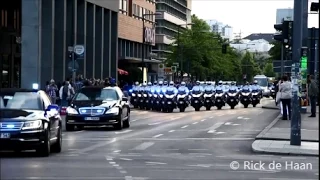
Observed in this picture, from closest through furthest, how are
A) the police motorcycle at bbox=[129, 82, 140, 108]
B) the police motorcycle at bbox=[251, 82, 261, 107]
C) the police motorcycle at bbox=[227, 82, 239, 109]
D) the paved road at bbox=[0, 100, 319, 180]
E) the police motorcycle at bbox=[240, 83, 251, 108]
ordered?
the paved road at bbox=[0, 100, 319, 180] → the police motorcycle at bbox=[129, 82, 140, 108] → the police motorcycle at bbox=[227, 82, 239, 109] → the police motorcycle at bbox=[240, 83, 251, 108] → the police motorcycle at bbox=[251, 82, 261, 107]

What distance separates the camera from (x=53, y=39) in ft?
173

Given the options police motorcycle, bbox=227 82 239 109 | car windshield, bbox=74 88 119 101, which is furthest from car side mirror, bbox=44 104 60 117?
police motorcycle, bbox=227 82 239 109

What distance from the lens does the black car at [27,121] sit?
1650 centimetres

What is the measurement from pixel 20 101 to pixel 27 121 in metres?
1.06

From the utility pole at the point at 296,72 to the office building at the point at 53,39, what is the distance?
24.7m

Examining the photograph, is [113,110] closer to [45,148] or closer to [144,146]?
[144,146]

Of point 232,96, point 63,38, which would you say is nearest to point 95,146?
point 232,96

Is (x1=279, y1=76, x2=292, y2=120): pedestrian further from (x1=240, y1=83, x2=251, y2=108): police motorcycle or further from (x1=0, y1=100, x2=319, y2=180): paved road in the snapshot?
(x1=240, y1=83, x2=251, y2=108): police motorcycle

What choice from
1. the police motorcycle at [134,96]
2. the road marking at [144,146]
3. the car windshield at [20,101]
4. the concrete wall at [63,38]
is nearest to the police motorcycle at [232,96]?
the police motorcycle at [134,96]

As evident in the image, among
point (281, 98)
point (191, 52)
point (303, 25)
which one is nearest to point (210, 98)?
point (281, 98)

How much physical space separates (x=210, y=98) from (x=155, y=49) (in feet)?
259

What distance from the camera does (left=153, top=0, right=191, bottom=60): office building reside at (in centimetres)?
13032

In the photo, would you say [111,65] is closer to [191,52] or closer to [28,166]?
[191,52]

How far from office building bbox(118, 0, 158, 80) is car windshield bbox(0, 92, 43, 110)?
63628 millimetres
